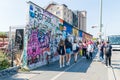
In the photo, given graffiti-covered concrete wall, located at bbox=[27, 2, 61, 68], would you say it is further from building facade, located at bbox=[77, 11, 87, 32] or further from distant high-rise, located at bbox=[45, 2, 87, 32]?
building facade, located at bbox=[77, 11, 87, 32]

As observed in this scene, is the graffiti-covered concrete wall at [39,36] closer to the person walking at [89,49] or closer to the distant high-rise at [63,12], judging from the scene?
the person walking at [89,49]

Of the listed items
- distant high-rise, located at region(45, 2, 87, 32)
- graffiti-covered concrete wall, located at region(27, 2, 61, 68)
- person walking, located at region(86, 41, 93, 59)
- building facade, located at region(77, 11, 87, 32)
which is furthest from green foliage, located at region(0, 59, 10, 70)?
building facade, located at region(77, 11, 87, 32)

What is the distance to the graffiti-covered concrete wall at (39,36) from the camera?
15.6 metres

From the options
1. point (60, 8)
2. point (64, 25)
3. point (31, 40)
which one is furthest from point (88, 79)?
point (60, 8)

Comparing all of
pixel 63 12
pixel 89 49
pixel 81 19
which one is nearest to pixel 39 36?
pixel 89 49

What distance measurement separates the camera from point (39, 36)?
17375mm

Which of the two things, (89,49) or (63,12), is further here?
(63,12)

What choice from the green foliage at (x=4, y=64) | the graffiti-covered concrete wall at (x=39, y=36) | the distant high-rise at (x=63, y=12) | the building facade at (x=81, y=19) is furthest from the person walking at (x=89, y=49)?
the building facade at (x=81, y=19)

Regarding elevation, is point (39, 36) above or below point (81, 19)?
below

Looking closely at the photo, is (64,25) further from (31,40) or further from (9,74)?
(9,74)

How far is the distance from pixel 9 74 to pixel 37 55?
3.98 metres

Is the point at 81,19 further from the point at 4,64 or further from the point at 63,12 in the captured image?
→ the point at 4,64

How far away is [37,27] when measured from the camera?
16.8 metres

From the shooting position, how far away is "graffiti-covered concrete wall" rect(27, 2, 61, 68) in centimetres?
1556
